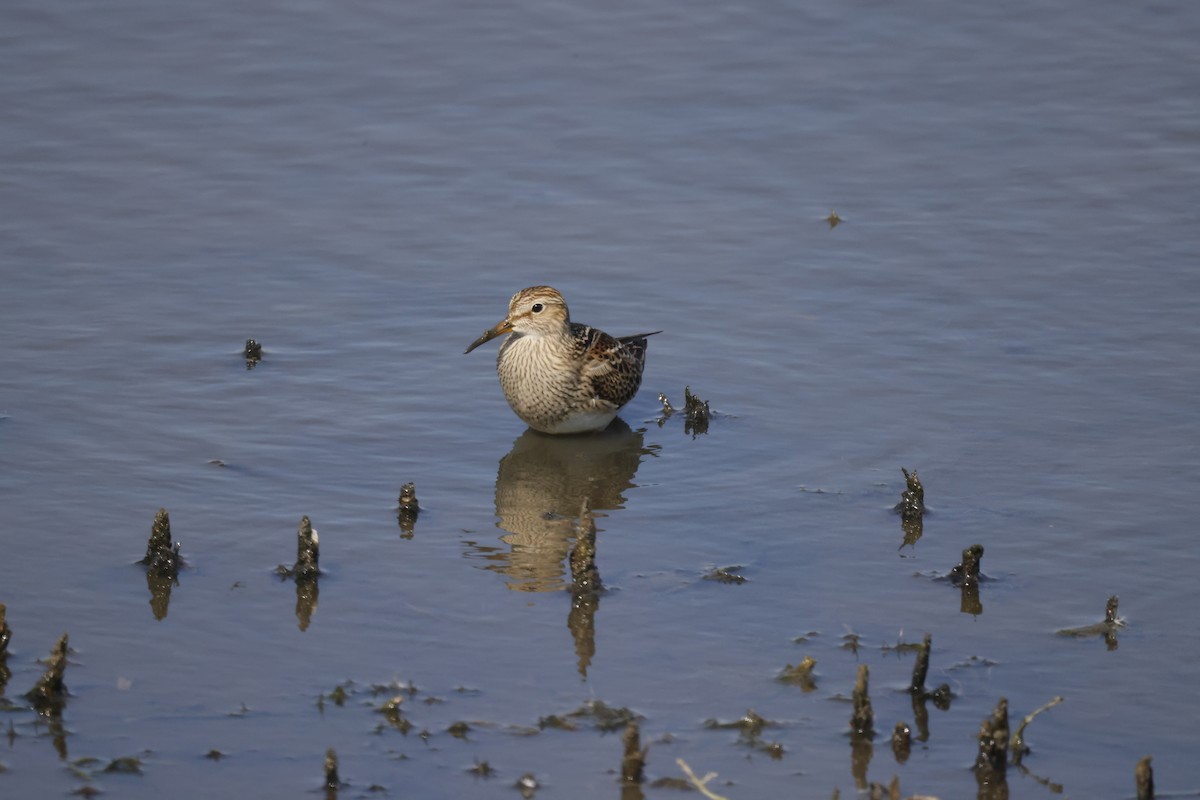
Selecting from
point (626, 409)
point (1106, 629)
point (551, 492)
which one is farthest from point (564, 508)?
point (1106, 629)

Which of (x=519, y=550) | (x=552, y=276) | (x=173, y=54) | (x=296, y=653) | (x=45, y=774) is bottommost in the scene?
(x=45, y=774)

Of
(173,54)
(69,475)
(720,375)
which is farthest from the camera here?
(173,54)

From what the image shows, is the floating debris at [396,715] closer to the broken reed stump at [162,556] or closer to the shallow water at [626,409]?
the shallow water at [626,409]

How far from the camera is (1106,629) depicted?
28.3ft

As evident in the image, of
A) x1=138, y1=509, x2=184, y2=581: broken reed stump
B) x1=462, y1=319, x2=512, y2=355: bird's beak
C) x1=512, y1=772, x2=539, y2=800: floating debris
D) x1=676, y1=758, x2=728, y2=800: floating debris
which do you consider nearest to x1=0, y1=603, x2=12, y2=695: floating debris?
x1=138, y1=509, x2=184, y2=581: broken reed stump

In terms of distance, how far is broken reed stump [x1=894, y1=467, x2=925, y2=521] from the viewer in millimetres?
10000

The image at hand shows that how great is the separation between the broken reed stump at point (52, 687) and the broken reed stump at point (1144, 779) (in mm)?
4667

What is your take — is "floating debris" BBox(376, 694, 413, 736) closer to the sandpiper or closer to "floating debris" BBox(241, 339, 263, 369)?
the sandpiper

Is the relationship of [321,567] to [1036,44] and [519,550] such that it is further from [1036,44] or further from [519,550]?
[1036,44]

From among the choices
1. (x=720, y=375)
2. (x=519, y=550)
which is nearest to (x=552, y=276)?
(x=720, y=375)

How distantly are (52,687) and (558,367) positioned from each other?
199 inches

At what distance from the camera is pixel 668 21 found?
63.8 feet

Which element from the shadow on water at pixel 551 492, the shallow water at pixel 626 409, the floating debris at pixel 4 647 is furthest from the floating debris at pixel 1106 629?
the floating debris at pixel 4 647

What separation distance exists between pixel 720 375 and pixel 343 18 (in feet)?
28.9
